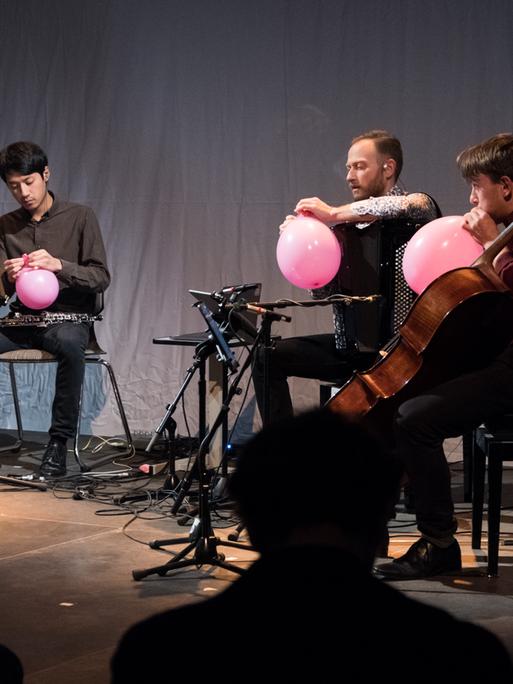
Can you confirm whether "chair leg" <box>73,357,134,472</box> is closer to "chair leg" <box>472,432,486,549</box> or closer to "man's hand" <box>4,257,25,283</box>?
"man's hand" <box>4,257,25,283</box>

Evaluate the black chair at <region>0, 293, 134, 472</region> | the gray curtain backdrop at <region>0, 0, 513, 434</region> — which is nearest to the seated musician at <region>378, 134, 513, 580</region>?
the gray curtain backdrop at <region>0, 0, 513, 434</region>

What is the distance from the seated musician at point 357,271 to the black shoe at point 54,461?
1.23 meters

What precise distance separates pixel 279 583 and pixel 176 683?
0.46ft

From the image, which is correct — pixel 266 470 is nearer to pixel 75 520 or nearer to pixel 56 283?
pixel 75 520

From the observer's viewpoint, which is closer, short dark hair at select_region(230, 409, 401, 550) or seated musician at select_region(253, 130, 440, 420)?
short dark hair at select_region(230, 409, 401, 550)

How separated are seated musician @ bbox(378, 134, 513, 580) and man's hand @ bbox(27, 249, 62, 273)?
2.44 meters

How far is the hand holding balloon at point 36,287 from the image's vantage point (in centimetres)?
505

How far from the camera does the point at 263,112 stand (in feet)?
19.1

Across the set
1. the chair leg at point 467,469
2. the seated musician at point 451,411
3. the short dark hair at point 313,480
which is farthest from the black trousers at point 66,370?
the short dark hair at point 313,480

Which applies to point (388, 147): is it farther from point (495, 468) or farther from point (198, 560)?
point (198, 560)

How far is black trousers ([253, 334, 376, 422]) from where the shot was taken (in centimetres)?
439

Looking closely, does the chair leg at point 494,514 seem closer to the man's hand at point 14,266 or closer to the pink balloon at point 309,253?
the pink balloon at point 309,253

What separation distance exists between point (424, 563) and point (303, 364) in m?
1.27

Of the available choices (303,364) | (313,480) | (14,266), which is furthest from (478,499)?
(313,480)
